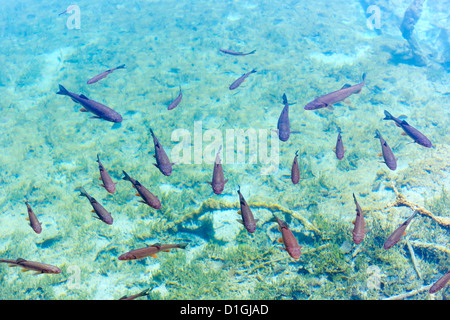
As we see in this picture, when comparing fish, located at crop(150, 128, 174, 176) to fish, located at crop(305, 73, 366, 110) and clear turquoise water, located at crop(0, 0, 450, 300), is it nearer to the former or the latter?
clear turquoise water, located at crop(0, 0, 450, 300)

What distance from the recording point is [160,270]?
18.2ft

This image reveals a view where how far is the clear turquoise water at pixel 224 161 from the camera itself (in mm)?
5328

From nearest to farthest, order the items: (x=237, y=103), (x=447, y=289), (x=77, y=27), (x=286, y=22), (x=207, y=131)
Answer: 1. (x=447, y=289)
2. (x=207, y=131)
3. (x=237, y=103)
4. (x=286, y=22)
5. (x=77, y=27)

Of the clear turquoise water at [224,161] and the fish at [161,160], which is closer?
the fish at [161,160]

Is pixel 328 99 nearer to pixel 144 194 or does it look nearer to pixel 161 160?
pixel 161 160

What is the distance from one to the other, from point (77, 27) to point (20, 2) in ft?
45.8

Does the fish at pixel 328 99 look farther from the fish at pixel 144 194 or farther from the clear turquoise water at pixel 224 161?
the fish at pixel 144 194

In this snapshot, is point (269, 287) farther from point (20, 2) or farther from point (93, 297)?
point (20, 2)

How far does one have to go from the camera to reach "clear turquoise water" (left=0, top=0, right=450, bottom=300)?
210 inches

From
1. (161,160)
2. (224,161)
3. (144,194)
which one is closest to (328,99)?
(224,161)

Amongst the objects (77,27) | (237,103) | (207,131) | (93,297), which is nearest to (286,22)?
(237,103)

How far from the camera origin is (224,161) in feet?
27.8

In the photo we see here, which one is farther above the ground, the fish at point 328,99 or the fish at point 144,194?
the fish at point 328,99

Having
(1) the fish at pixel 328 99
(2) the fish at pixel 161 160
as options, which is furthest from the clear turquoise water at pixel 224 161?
(1) the fish at pixel 328 99
